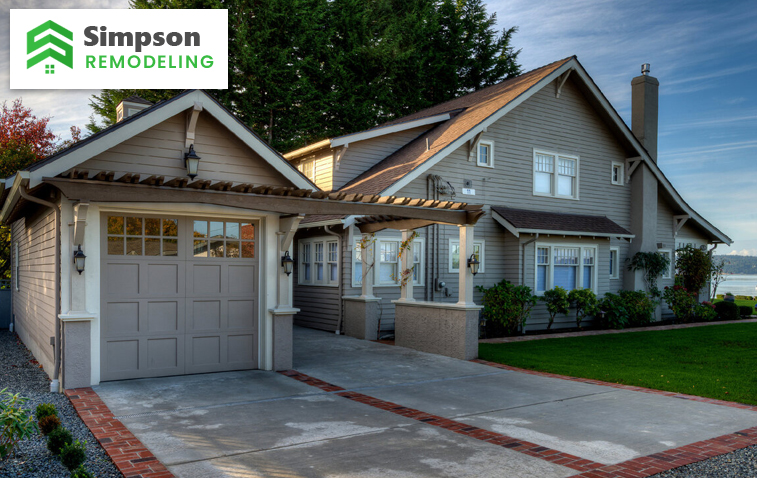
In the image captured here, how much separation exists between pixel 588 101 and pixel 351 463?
1623cm

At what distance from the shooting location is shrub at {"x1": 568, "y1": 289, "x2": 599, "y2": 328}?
659 inches

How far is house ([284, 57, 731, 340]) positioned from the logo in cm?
662

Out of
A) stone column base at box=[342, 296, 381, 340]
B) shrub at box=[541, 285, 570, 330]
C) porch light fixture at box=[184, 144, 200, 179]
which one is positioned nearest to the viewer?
porch light fixture at box=[184, 144, 200, 179]

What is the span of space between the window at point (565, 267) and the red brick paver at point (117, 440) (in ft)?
41.1

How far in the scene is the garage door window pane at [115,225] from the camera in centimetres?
858

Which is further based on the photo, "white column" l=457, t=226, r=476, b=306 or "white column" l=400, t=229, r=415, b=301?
"white column" l=400, t=229, r=415, b=301

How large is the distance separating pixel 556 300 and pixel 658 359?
199 inches

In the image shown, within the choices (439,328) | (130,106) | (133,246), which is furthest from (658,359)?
(130,106)

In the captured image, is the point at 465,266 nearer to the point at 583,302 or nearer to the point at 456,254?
the point at 456,254

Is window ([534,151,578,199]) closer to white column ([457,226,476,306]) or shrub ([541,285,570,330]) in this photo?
shrub ([541,285,570,330])

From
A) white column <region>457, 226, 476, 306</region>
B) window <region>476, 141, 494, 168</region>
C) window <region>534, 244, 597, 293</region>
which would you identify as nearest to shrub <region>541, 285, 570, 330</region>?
window <region>534, 244, 597, 293</region>

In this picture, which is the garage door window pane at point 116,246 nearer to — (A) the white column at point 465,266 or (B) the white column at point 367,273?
(A) the white column at point 465,266

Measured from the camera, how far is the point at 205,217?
9250 millimetres

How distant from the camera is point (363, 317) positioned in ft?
46.3
